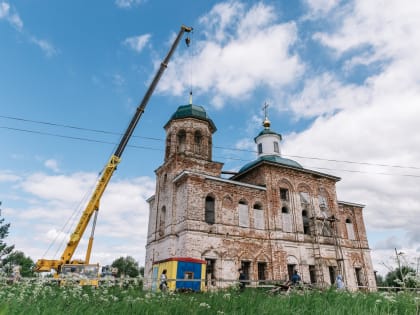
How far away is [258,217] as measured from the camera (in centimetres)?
2016

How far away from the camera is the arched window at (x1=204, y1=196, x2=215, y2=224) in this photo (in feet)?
61.4

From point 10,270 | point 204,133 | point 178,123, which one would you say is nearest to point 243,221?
point 204,133

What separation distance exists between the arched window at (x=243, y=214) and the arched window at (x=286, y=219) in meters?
3.13

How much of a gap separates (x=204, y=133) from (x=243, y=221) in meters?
7.12

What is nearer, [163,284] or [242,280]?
[242,280]

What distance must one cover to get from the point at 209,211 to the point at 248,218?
2.83 meters

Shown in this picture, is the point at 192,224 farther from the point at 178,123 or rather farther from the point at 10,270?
the point at 10,270

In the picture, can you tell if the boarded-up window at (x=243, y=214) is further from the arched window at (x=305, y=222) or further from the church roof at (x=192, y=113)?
the church roof at (x=192, y=113)

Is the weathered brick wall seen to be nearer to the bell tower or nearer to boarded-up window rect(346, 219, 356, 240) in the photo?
the bell tower

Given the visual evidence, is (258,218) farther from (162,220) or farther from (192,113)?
(192,113)

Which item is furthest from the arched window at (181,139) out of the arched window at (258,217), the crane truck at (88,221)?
the arched window at (258,217)

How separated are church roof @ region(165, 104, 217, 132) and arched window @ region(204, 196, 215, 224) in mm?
6364

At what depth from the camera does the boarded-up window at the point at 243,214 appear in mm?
19391

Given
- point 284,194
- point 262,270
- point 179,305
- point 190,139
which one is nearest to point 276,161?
point 284,194
